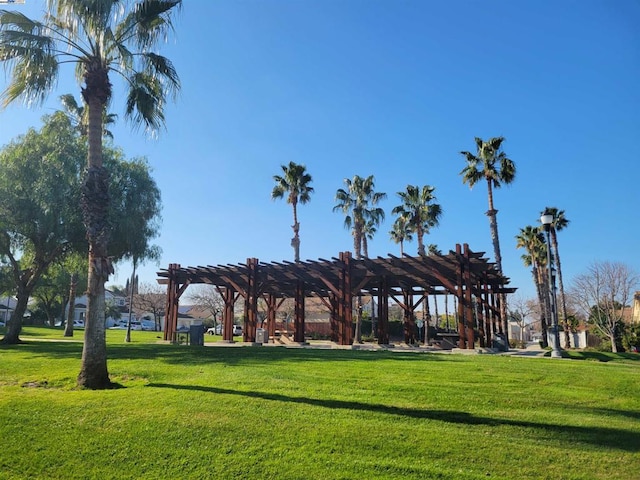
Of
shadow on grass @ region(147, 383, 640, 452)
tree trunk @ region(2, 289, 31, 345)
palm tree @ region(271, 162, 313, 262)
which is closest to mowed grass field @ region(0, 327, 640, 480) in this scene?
shadow on grass @ region(147, 383, 640, 452)

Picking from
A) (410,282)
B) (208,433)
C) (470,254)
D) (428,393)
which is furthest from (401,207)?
(208,433)

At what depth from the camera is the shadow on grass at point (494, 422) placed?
5.78 m

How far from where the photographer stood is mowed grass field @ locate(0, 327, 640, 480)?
16.5 feet

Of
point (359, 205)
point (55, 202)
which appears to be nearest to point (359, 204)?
point (359, 205)

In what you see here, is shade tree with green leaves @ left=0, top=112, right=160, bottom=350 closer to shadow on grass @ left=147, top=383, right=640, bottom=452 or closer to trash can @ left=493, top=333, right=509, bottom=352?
shadow on grass @ left=147, top=383, right=640, bottom=452

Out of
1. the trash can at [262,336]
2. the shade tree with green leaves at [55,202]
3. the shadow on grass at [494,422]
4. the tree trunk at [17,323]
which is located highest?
the shade tree with green leaves at [55,202]

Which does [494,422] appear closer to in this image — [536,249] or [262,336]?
[262,336]

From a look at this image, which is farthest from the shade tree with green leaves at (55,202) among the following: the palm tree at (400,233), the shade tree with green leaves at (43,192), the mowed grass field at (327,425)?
the palm tree at (400,233)

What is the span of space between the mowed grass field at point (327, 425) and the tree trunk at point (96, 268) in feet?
1.91

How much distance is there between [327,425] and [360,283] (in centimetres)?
1495

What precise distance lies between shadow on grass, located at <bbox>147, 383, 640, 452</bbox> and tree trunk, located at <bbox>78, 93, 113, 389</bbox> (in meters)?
3.09

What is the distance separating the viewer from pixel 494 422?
646 cm

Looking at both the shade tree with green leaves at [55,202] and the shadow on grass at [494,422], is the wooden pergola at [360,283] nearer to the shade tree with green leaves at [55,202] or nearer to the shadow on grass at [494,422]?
the shade tree with green leaves at [55,202]

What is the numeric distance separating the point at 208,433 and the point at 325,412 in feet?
5.81
